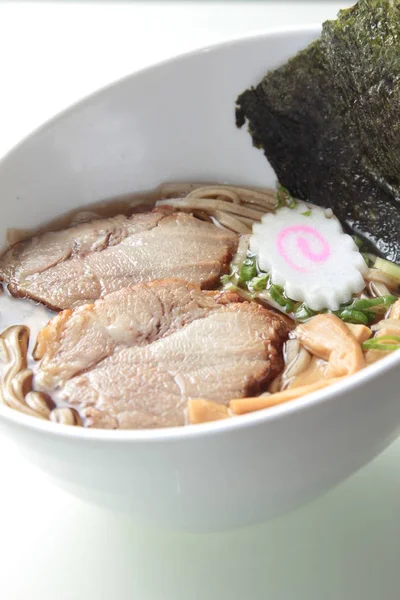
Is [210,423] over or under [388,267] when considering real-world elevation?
over

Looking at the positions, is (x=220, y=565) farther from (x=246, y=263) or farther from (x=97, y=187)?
(x=97, y=187)

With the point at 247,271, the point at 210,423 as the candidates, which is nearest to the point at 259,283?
the point at 247,271

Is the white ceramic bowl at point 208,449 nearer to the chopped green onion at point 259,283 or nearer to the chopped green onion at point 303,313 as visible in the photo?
the chopped green onion at point 303,313

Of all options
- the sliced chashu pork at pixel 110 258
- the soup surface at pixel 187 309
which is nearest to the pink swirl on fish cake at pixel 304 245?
the soup surface at pixel 187 309

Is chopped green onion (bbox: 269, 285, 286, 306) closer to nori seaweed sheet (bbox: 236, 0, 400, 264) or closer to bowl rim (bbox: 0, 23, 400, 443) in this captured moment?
nori seaweed sheet (bbox: 236, 0, 400, 264)

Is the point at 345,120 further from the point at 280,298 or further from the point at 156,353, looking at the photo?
the point at 156,353
